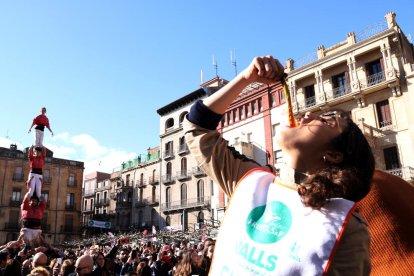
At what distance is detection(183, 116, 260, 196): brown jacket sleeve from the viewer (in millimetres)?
1916

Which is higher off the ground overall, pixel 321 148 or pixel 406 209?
pixel 321 148

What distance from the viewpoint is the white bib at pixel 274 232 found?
122cm

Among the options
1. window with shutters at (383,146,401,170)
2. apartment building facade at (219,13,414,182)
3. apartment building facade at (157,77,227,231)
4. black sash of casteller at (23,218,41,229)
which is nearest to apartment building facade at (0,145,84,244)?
apartment building facade at (157,77,227,231)

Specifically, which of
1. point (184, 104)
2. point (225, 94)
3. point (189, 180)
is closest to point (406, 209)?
point (225, 94)

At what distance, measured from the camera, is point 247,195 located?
1460mm

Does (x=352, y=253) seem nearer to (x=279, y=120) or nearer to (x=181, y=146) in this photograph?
(x=279, y=120)

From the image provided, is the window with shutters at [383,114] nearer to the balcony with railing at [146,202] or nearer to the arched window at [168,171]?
the arched window at [168,171]

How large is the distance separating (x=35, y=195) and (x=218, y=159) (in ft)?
61.0

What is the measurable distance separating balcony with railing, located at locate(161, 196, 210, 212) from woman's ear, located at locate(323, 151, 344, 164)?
3413 cm

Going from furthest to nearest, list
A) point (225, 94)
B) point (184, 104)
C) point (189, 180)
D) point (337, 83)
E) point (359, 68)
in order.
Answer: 1. point (184, 104)
2. point (189, 180)
3. point (337, 83)
4. point (359, 68)
5. point (225, 94)

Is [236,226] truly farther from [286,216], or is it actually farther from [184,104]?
[184,104]

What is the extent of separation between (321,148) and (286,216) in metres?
0.41

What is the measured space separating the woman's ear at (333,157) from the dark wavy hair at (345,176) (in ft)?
0.05

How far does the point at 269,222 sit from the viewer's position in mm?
1347
